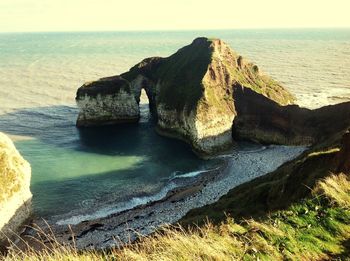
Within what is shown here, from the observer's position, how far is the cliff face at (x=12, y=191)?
3562 cm

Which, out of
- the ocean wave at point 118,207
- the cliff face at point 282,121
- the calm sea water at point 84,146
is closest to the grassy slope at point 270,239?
the ocean wave at point 118,207

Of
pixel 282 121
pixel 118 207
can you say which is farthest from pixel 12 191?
pixel 282 121

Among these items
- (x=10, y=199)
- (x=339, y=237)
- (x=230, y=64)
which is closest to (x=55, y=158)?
(x=10, y=199)

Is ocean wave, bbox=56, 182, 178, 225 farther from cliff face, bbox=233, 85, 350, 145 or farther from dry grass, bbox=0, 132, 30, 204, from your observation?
cliff face, bbox=233, 85, 350, 145

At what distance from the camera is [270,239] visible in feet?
40.8

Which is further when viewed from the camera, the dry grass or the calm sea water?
the calm sea water

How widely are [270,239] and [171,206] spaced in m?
29.8

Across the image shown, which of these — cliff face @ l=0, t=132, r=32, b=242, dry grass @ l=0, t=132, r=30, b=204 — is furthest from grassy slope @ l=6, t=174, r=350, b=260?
dry grass @ l=0, t=132, r=30, b=204

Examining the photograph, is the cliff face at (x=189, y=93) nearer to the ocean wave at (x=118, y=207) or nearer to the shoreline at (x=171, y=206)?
the shoreline at (x=171, y=206)

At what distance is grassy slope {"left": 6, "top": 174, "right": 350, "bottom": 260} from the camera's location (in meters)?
10.3

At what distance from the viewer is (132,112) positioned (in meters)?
76.1

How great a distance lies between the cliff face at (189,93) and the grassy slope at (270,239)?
141 ft

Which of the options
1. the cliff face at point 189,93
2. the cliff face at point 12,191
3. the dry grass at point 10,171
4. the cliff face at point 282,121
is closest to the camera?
the cliff face at point 12,191

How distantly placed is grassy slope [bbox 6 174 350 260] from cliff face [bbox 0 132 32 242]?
24616mm
